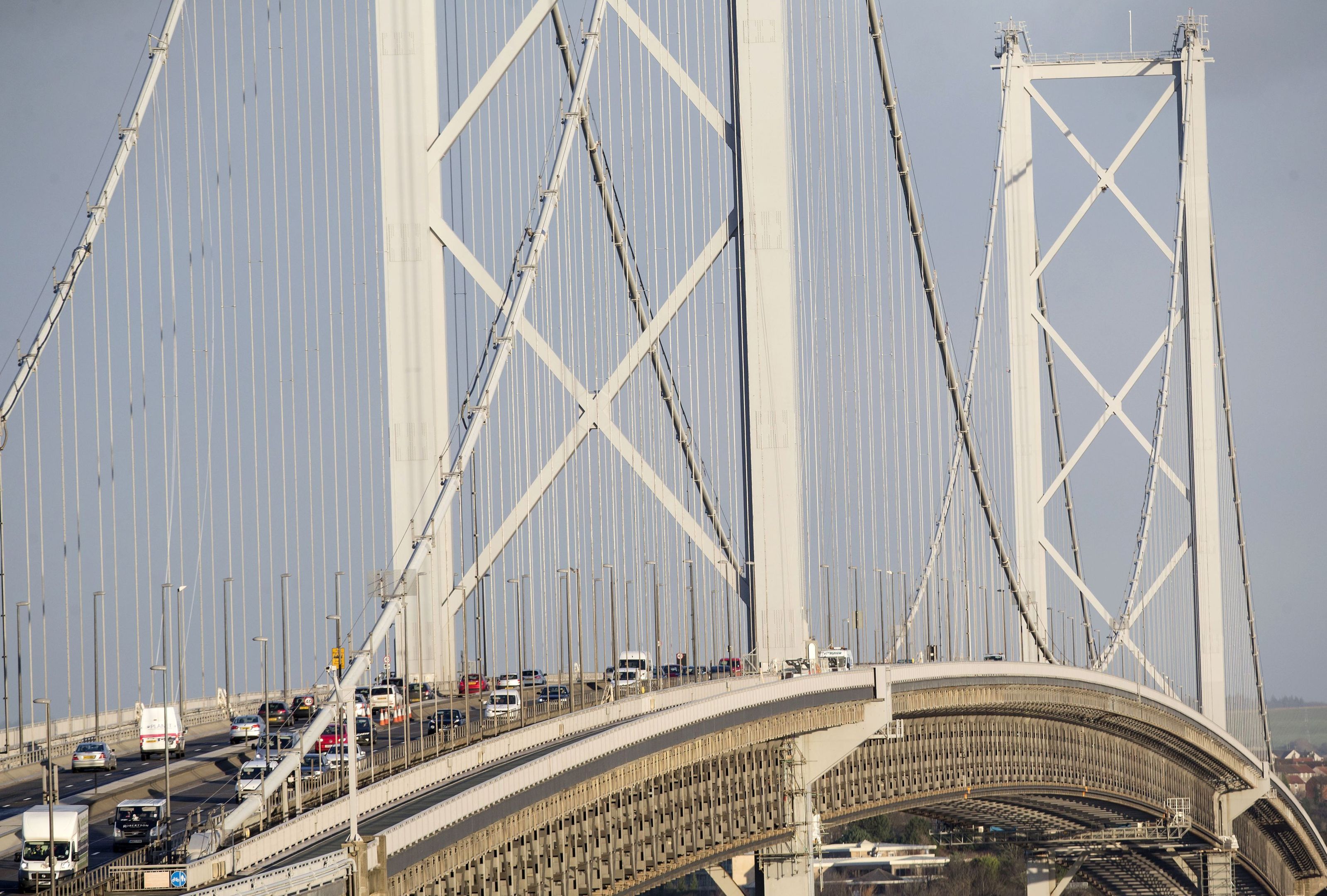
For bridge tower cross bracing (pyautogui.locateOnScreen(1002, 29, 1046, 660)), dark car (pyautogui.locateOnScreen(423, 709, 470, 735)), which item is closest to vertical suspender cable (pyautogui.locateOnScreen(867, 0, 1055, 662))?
bridge tower cross bracing (pyautogui.locateOnScreen(1002, 29, 1046, 660))

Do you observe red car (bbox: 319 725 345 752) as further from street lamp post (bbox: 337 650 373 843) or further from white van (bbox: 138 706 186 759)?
street lamp post (bbox: 337 650 373 843)

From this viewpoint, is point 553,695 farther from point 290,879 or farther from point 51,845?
point 290,879

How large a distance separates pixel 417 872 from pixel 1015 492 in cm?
3753

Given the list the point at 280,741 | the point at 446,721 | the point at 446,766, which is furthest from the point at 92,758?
the point at 446,766

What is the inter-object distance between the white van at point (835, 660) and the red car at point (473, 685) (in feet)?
21.9

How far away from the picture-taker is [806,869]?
35.4m

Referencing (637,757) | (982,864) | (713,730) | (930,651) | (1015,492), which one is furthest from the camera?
(982,864)

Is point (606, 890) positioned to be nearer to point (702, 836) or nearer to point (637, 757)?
point (637, 757)

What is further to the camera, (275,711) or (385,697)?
(275,711)

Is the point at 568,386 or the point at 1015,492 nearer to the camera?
the point at 568,386

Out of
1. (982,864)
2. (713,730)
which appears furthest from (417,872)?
(982,864)

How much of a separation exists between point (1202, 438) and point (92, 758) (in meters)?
37.2

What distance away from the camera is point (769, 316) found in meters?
34.0

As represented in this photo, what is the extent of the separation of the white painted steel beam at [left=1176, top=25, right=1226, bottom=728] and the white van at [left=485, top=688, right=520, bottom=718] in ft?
103
